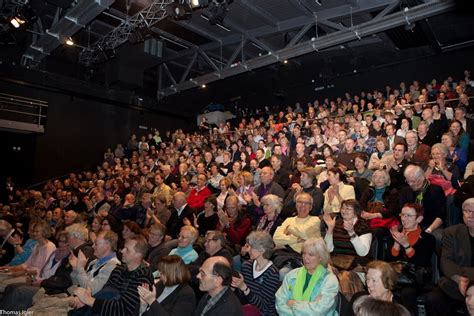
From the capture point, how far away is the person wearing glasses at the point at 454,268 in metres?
2.56

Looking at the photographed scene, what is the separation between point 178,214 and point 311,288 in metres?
3.28

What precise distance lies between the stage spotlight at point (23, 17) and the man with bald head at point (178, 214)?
524 centimetres

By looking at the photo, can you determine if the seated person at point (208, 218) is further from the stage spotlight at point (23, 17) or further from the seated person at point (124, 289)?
the stage spotlight at point (23, 17)

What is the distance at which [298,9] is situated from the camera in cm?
913

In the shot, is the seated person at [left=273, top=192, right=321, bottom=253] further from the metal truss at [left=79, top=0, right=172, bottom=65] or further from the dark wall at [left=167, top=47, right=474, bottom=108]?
the dark wall at [left=167, top=47, right=474, bottom=108]

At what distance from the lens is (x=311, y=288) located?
8.47 ft

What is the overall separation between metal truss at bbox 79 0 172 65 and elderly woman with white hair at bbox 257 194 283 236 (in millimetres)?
5356

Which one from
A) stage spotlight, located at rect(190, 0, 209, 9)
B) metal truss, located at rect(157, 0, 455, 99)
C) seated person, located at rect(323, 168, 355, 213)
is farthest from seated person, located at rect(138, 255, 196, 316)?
metal truss, located at rect(157, 0, 455, 99)

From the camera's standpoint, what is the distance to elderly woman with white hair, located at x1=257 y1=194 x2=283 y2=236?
413 centimetres

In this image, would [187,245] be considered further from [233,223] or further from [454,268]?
[454,268]

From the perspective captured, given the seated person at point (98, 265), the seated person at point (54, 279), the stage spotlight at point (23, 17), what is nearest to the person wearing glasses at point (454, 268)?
the seated person at point (98, 265)

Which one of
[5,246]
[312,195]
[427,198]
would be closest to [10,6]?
[5,246]

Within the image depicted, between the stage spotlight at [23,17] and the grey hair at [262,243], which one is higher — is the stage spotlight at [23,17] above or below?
above

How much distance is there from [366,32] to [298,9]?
6.07 feet
